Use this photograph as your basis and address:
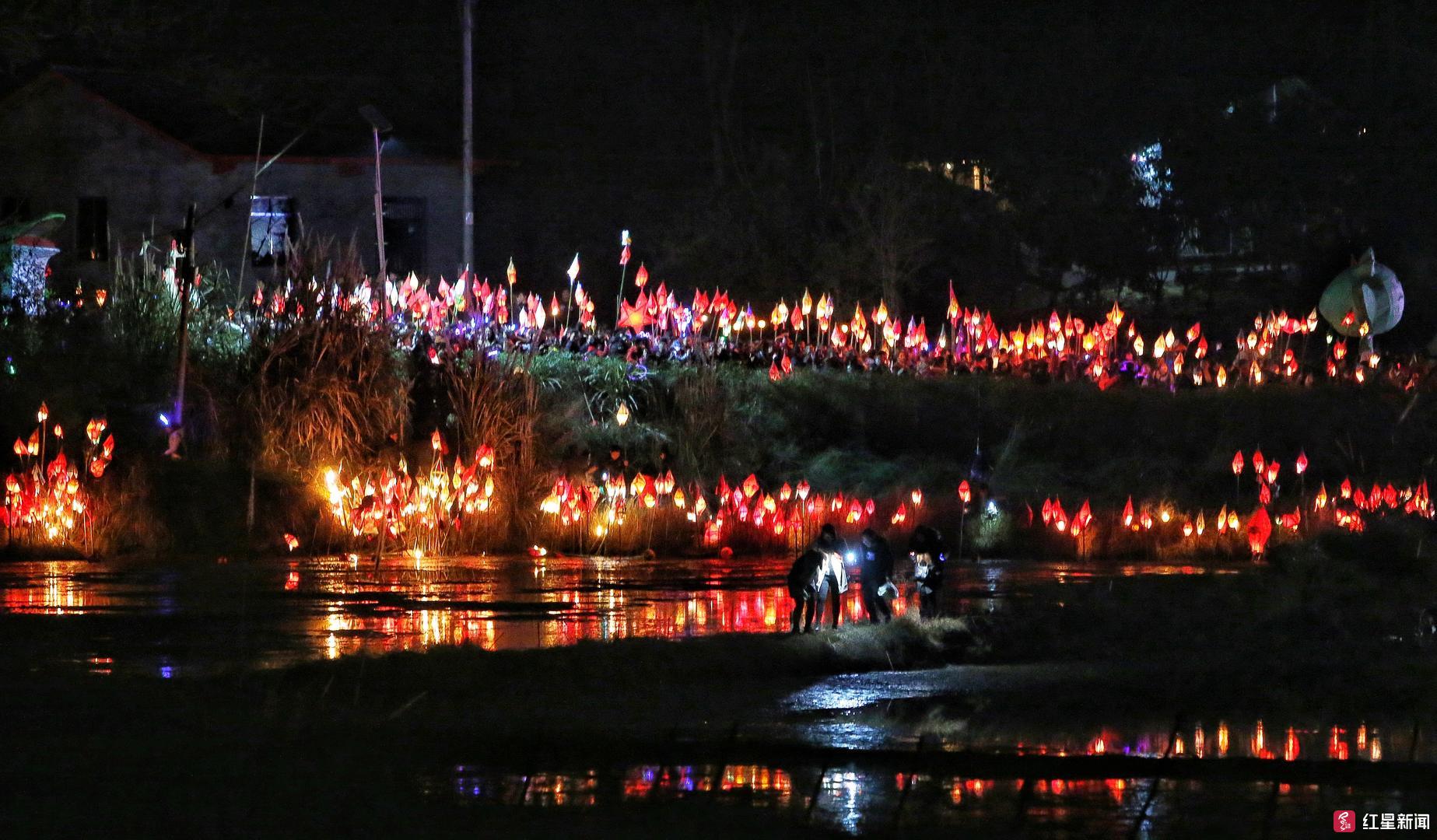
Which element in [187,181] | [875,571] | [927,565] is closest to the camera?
[875,571]

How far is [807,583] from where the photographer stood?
54.9 feet

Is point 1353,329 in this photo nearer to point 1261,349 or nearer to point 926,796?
point 1261,349

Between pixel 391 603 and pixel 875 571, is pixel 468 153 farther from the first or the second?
pixel 875 571

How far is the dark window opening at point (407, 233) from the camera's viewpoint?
46.0m

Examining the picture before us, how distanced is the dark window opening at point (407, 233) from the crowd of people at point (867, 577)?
94.5ft

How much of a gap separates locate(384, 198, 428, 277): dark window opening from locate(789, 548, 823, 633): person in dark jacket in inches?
1198

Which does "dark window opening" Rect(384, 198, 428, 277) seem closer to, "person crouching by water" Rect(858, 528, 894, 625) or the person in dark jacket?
"person crouching by water" Rect(858, 528, 894, 625)

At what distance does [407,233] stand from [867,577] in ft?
99.6

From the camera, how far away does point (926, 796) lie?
10859 millimetres

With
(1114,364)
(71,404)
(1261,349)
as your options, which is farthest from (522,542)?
(1261,349)

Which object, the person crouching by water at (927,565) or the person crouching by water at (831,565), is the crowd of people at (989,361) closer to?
the person crouching by water at (927,565)

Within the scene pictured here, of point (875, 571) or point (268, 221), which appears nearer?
point (875, 571)

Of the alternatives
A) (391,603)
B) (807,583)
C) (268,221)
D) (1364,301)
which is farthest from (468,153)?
(1364,301)

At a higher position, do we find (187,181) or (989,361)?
(187,181)
